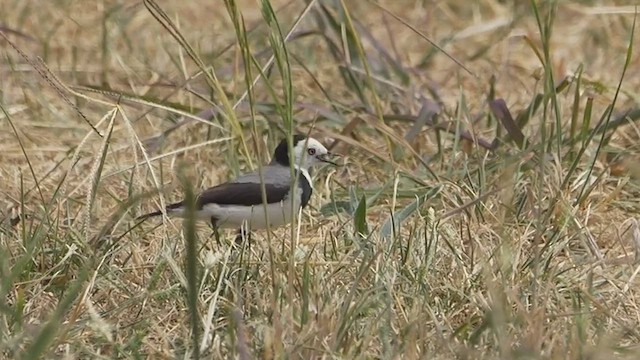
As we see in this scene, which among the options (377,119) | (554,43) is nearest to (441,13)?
(554,43)

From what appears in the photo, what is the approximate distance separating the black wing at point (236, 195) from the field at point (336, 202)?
0.31 ft

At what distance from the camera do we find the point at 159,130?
4.69 m

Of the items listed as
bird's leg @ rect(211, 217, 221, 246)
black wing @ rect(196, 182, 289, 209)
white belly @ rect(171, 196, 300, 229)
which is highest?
black wing @ rect(196, 182, 289, 209)

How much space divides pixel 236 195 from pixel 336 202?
283 mm

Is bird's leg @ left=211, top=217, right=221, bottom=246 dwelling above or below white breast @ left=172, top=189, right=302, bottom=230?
below

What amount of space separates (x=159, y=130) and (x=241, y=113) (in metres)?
0.31

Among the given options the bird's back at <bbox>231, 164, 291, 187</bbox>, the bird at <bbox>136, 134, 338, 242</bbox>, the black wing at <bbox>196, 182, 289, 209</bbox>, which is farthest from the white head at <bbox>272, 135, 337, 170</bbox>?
the black wing at <bbox>196, 182, 289, 209</bbox>

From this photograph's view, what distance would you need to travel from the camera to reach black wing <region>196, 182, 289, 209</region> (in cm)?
360

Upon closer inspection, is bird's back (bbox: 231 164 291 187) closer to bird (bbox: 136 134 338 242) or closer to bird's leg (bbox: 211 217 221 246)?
bird (bbox: 136 134 338 242)

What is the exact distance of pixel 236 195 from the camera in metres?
3.61

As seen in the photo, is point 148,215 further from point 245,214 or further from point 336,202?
point 336,202

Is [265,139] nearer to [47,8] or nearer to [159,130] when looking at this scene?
[159,130]

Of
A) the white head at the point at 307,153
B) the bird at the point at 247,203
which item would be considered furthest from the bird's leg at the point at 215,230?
the white head at the point at 307,153

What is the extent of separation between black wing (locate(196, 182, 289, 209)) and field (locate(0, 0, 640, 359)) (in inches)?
3.8
